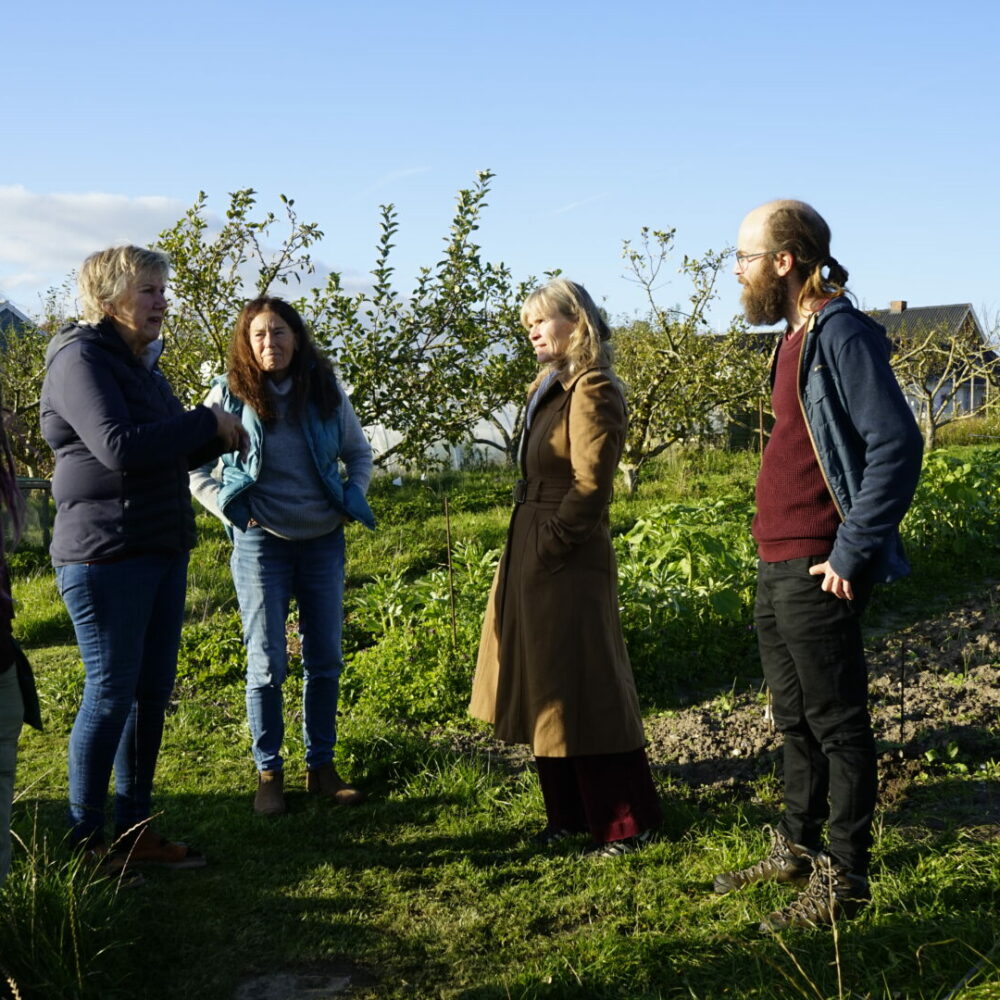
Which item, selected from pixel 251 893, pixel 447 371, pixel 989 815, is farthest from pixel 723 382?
pixel 251 893

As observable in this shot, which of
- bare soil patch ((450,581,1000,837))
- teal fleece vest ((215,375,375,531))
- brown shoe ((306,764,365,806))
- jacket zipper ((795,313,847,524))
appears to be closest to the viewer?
jacket zipper ((795,313,847,524))

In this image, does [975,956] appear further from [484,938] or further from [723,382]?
[723,382]

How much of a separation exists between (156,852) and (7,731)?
6.15 ft

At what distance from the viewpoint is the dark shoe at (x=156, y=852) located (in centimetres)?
396

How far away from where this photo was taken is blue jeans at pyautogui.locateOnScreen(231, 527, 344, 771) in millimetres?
4422

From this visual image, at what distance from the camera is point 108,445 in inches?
138

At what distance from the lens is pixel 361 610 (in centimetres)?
705

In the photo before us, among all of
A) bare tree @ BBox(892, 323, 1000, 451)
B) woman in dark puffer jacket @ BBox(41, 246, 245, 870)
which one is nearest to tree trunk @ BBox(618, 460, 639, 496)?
bare tree @ BBox(892, 323, 1000, 451)

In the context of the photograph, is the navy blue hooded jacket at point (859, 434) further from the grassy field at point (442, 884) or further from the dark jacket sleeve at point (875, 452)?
the grassy field at point (442, 884)

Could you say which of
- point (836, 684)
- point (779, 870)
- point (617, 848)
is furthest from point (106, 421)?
point (779, 870)

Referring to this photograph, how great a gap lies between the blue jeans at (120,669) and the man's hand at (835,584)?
2.19 meters

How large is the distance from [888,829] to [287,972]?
2089 millimetres

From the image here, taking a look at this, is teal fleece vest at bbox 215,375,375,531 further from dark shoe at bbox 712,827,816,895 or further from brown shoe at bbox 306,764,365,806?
dark shoe at bbox 712,827,816,895

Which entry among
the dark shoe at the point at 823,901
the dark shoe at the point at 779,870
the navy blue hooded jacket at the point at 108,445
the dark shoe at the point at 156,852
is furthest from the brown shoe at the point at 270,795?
the dark shoe at the point at 823,901
